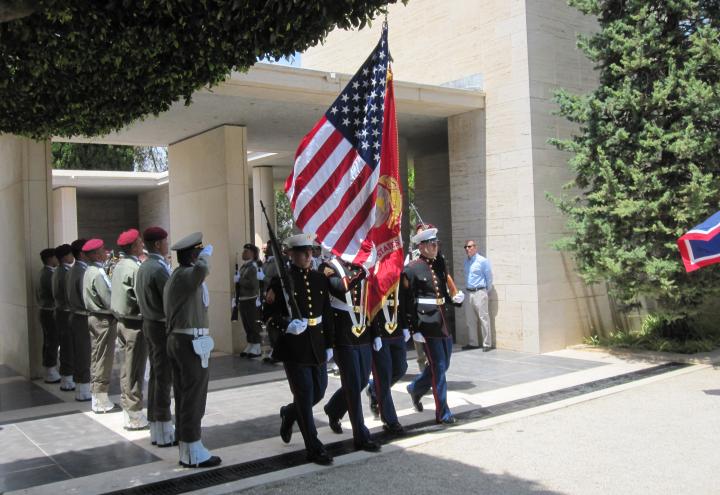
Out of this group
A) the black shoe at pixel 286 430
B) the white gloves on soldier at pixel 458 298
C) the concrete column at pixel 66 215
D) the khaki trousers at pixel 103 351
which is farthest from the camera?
the concrete column at pixel 66 215

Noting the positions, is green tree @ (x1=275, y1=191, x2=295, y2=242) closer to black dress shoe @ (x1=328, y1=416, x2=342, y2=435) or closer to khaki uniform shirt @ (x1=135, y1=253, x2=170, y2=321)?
khaki uniform shirt @ (x1=135, y1=253, x2=170, y2=321)

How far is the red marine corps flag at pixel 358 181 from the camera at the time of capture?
18.4 feet

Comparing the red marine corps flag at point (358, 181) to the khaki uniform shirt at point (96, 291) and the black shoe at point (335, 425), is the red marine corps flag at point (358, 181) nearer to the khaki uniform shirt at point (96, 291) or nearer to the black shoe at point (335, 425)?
the black shoe at point (335, 425)

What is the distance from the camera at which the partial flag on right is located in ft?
25.4

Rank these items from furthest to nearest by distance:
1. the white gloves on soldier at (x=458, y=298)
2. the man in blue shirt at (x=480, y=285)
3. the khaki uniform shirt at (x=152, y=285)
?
the man in blue shirt at (x=480, y=285), the white gloves on soldier at (x=458, y=298), the khaki uniform shirt at (x=152, y=285)

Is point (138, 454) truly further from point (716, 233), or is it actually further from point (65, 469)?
point (716, 233)

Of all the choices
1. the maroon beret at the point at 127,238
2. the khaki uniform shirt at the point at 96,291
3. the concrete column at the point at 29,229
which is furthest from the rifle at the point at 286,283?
the concrete column at the point at 29,229

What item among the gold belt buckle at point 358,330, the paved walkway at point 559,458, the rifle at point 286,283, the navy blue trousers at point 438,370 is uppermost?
the rifle at point 286,283

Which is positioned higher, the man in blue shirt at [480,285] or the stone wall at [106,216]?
the stone wall at [106,216]

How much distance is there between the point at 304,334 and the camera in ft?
18.4

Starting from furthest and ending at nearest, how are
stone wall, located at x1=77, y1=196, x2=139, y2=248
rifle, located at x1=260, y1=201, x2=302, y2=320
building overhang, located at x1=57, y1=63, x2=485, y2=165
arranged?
stone wall, located at x1=77, y1=196, x2=139, y2=248 < building overhang, located at x1=57, y1=63, x2=485, y2=165 < rifle, located at x1=260, y1=201, x2=302, y2=320

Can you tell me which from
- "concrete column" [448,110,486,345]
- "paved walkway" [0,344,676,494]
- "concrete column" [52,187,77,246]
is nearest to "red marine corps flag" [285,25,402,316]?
"paved walkway" [0,344,676,494]

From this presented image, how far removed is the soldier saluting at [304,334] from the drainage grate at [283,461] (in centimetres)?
31

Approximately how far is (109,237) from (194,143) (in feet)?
57.2
